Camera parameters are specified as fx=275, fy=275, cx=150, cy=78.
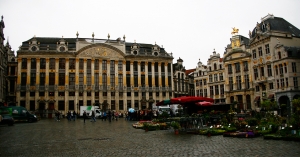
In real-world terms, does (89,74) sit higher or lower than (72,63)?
lower

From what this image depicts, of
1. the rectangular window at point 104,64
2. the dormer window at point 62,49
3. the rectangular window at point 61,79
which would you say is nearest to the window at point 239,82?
the rectangular window at point 104,64

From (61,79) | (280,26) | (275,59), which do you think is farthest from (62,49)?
(280,26)

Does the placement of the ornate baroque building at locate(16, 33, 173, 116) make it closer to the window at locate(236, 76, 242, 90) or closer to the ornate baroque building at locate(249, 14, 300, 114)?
the window at locate(236, 76, 242, 90)

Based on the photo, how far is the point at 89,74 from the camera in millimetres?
67938

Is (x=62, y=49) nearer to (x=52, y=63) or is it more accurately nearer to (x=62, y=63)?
(x=62, y=63)

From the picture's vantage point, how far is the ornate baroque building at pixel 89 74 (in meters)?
64.1

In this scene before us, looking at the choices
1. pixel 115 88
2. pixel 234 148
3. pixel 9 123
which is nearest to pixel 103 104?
pixel 115 88

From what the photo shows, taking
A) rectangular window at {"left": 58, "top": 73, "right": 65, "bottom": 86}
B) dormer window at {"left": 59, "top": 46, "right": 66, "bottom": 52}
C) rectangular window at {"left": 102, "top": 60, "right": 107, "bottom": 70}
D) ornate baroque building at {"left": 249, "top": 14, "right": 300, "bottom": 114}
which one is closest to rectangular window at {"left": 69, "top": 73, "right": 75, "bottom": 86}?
rectangular window at {"left": 58, "top": 73, "right": 65, "bottom": 86}

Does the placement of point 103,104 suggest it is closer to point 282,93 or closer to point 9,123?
point 9,123

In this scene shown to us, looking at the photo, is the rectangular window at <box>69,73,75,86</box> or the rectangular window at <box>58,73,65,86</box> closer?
the rectangular window at <box>58,73,65,86</box>

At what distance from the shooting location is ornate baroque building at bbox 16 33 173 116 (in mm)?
64125

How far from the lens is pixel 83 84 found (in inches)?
2630

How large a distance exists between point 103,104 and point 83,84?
271 inches

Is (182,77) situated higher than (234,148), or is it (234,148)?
(182,77)
